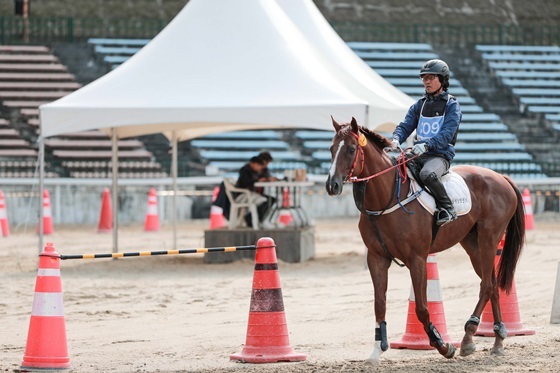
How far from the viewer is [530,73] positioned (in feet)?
127

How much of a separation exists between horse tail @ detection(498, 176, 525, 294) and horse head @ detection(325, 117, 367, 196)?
210cm

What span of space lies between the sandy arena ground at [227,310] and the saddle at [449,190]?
3.94ft

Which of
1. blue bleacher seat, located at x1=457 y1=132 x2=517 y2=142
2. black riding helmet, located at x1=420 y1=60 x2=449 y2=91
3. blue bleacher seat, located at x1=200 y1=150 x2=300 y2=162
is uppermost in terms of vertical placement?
blue bleacher seat, located at x1=457 y1=132 x2=517 y2=142

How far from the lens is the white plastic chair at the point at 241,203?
786 inches

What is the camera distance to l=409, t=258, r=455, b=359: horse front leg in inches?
391

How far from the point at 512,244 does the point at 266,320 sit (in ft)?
8.95

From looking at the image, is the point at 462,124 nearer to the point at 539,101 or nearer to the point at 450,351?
the point at 539,101

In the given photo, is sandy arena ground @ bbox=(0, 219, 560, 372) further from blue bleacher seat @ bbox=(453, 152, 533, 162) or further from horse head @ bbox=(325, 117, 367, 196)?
blue bleacher seat @ bbox=(453, 152, 533, 162)

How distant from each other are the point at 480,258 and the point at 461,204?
66 centimetres

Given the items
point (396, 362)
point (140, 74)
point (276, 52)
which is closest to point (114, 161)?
point (140, 74)

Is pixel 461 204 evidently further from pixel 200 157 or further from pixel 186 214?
pixel 200 157

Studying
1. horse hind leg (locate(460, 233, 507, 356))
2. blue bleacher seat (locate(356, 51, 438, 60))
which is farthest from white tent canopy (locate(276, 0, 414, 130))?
blue bleacher seat (locate(356, 51, 438, 60))

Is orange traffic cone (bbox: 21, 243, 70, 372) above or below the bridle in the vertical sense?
below

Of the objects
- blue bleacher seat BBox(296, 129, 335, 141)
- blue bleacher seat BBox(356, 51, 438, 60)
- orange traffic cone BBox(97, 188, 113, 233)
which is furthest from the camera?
blue bleacher seat BBox(356, 51, 438, 60)
